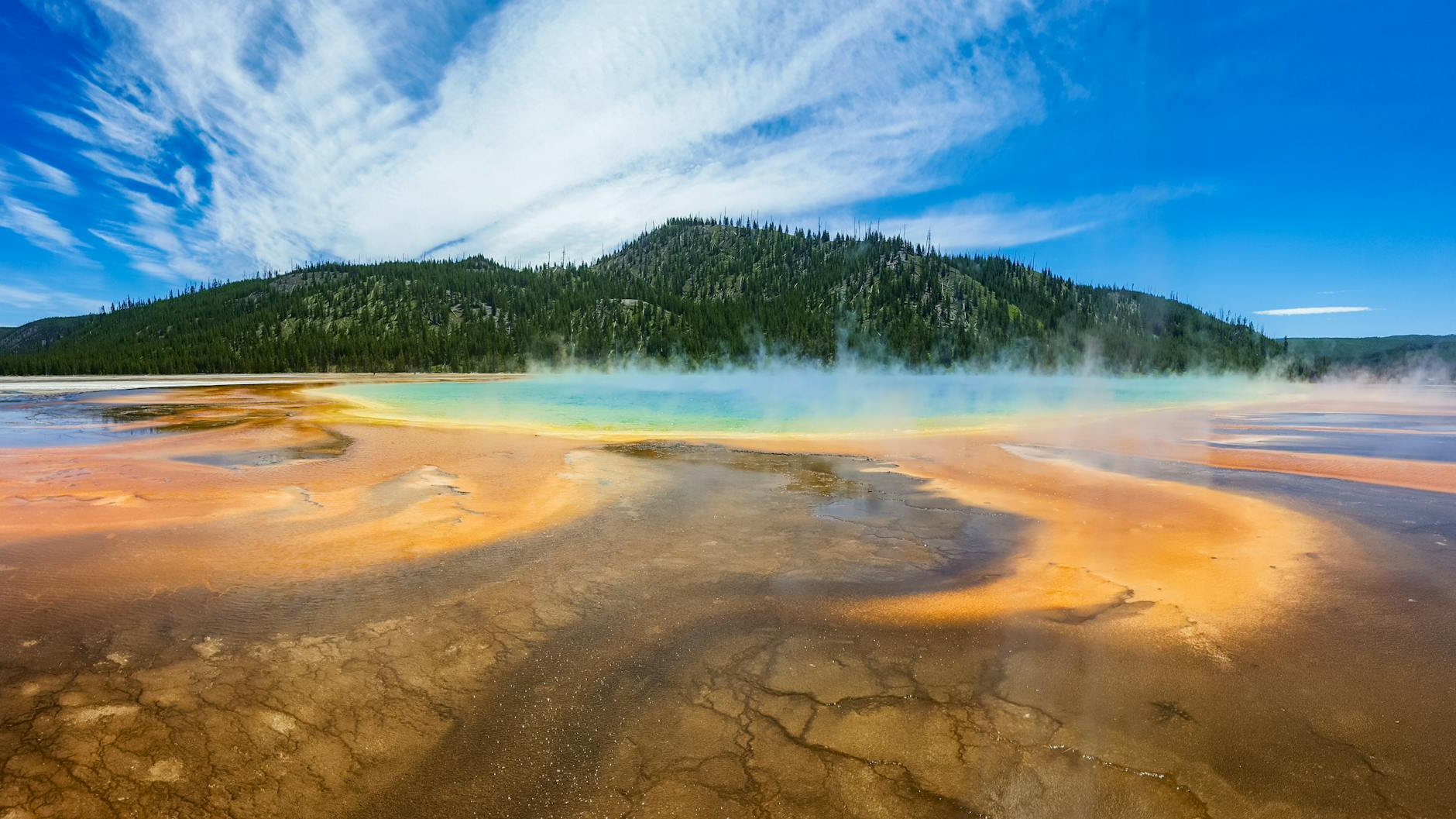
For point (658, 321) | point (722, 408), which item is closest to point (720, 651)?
point (722, 408)

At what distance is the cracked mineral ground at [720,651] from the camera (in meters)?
3.77

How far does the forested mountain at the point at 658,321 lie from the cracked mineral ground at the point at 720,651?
321ft

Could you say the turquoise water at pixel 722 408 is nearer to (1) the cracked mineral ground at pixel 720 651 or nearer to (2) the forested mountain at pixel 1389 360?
(1) the cracked mineral ground at pixel 720 651

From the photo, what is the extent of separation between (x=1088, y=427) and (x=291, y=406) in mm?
34351

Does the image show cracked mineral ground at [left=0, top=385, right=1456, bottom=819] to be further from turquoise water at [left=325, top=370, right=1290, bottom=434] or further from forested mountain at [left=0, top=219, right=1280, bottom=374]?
forested mountain at [left=0, top=219, right=1280, bottom=374]

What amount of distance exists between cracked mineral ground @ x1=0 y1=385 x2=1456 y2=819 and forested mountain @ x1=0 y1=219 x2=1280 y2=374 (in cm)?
9781

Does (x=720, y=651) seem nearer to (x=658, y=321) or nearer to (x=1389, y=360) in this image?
(x=658, y=321)

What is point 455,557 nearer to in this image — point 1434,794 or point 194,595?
point 194,595

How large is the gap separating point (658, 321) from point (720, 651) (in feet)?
403

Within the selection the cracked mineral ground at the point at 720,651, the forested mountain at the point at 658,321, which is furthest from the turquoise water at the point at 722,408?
the forested mountain at the point at 658,321

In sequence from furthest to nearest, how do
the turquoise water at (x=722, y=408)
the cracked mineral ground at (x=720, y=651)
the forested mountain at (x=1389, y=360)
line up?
the forested mountain at (x=1389, y=360)
the turquoise water at (x=722, y=408)
the cracked mineral ground at (x=720, y=651)

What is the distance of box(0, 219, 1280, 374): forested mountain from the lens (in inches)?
4328

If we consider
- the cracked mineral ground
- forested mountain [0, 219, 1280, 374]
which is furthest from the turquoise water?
forested mountain [0, 219, 1280, 374]

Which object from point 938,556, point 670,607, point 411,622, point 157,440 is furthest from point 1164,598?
point 157,440
